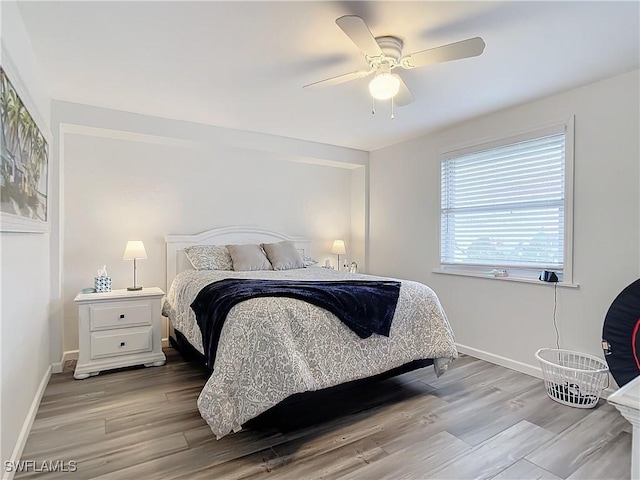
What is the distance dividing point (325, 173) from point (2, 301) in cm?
395

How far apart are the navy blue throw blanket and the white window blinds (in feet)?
4.71

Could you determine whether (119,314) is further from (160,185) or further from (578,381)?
(578,381)

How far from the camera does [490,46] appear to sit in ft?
7.48

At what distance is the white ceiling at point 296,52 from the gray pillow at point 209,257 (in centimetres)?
136

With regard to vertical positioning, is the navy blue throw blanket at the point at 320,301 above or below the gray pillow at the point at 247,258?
below

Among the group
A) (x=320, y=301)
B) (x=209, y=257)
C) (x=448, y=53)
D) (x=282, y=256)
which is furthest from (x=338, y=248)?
(x=448, y=53)

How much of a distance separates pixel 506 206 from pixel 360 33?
2.35 m

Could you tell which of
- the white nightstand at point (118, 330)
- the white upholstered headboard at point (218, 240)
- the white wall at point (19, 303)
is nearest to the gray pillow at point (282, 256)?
the white upholstered headboard at point (218, 240)

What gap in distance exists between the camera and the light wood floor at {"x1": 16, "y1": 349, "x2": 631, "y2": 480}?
189 cm

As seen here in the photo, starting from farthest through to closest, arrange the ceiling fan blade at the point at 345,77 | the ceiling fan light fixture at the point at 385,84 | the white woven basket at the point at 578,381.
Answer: the white woven basket at the point at 578,381 → the ceiling fan blade at the point at 345,77 → the ceiling fan light fixture at the point at 385,84

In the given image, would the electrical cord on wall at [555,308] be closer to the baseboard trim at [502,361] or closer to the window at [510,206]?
the window at [510,206]

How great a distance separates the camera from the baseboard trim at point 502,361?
126 inches

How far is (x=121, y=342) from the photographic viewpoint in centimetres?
325

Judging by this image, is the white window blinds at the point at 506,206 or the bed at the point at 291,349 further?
the white window blinds at the point at 506,206
